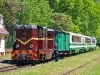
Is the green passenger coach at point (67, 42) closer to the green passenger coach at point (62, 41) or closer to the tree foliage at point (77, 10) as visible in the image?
the green passenger coach at point (62, 41)

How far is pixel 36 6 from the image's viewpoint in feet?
205

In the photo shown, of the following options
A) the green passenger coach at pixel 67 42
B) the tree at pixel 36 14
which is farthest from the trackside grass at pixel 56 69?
the tree at pixel 36 14

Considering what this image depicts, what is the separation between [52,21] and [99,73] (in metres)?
46.4

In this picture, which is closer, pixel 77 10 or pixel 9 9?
pixel 9 9

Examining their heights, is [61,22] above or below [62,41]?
above

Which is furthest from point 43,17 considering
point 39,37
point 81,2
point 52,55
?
point 39,37

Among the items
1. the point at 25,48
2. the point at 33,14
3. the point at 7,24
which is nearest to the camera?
the point at 25,48

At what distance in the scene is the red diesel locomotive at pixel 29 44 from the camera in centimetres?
2841

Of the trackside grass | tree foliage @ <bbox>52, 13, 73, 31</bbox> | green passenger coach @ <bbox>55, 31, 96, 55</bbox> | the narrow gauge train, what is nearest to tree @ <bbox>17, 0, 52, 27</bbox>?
tree foliage @ <bbox>52, 13, 73, 31</bbox>

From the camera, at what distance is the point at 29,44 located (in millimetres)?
28938

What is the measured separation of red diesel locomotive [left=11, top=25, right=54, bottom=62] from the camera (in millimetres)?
28406

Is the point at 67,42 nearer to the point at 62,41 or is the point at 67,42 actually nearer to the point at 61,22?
the point at 62,41

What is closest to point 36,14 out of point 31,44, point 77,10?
point 77,10

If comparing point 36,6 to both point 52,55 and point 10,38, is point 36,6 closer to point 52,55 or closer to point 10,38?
point 10,38
